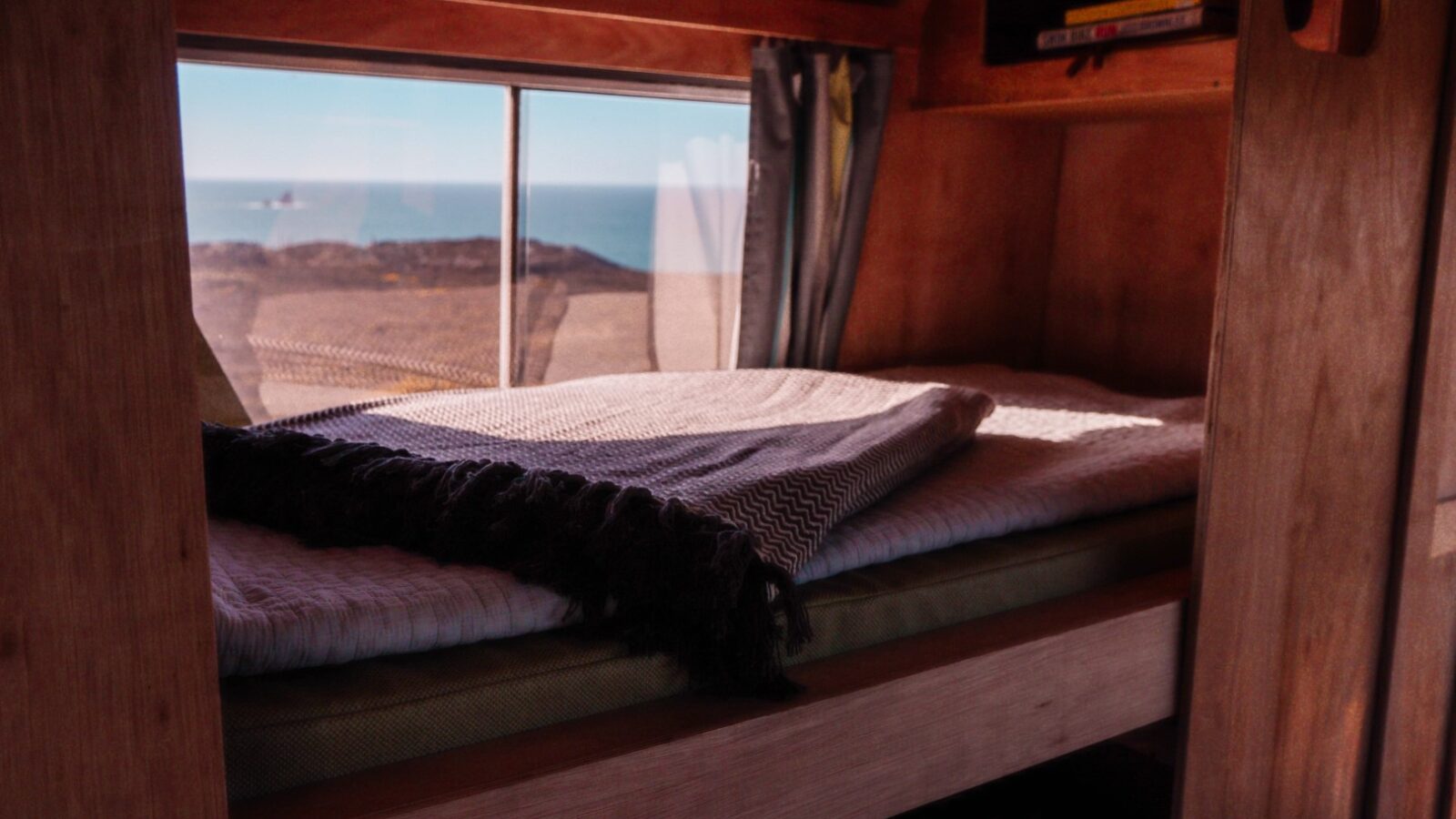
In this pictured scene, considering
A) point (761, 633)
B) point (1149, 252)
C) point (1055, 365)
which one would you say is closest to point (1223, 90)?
point (1149, 252)

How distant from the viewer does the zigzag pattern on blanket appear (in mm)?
1175

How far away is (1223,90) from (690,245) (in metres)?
1.23

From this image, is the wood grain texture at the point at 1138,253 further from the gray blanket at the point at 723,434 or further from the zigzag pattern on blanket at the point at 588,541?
the zigzag pattern on blanket at the point at 588,541

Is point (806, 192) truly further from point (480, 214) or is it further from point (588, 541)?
point (588, 541)

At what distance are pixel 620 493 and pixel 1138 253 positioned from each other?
2.18 metres

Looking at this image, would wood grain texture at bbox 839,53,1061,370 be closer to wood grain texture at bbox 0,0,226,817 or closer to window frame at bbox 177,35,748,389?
window frame at bbox 177,35,748,389

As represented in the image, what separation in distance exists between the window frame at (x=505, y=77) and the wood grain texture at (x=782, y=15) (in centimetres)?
19

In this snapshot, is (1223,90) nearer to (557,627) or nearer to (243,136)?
(557,627)

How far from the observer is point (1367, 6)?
1613 mm

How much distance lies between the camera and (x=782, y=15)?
2.61 m

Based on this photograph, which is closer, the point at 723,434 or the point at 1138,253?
the point at 723,434

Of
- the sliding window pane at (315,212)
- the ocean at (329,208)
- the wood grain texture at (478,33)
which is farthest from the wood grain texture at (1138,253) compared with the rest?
the sliding window pane at (315,212)

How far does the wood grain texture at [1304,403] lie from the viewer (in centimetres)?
150

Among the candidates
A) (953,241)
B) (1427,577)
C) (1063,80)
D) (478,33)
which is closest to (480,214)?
(478,33)
